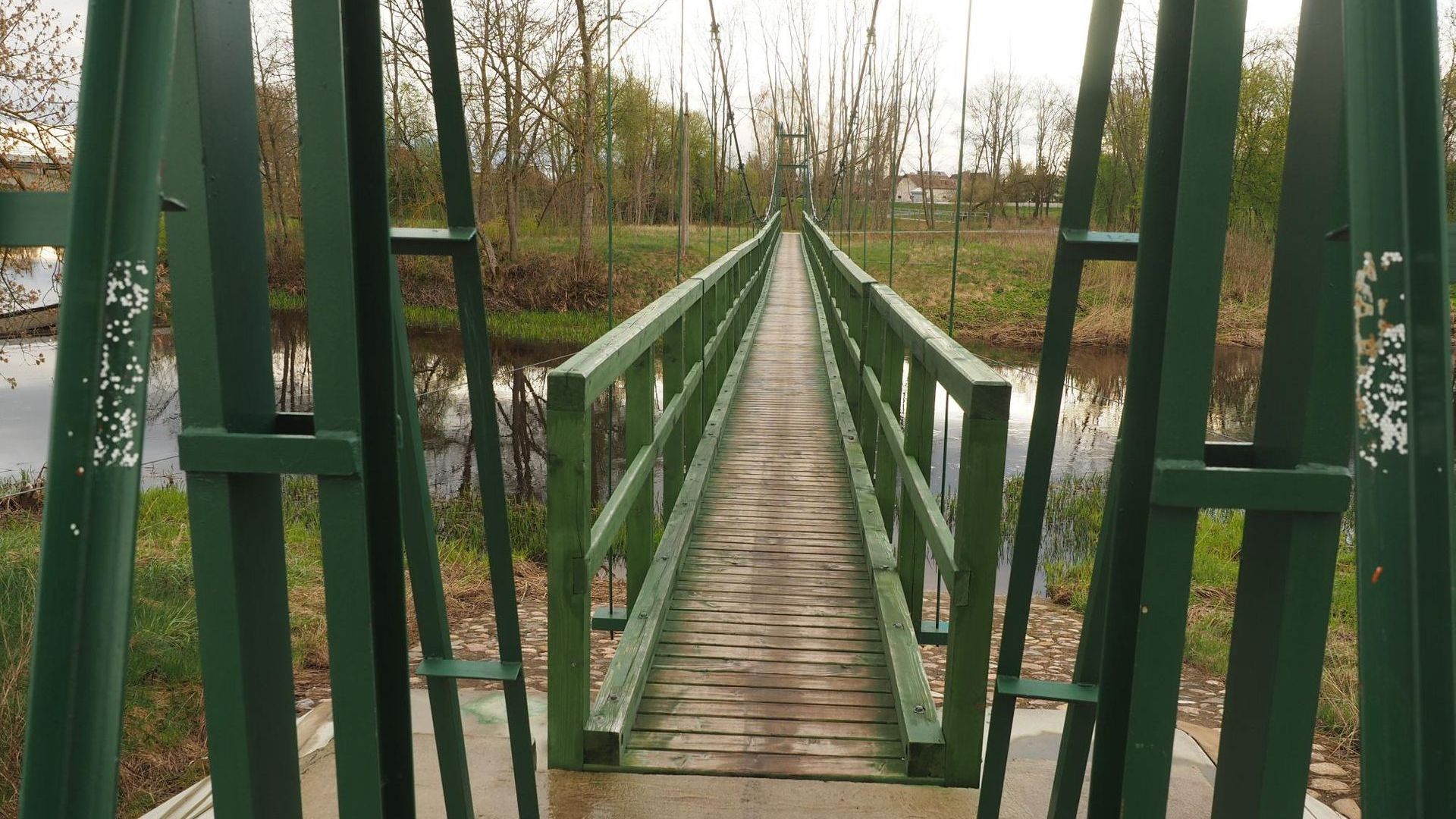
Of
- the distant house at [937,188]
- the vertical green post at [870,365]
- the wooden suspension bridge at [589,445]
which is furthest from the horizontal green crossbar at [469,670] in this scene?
the distant house at [937,188]

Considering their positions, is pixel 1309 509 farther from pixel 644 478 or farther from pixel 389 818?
pixel 644 478

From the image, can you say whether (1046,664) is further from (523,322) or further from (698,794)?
(523,322)

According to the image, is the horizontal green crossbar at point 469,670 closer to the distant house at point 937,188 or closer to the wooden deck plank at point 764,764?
the wooden deck plank at point 764,764

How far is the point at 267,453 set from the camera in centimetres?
119

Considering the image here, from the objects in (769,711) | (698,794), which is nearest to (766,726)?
(769,711)

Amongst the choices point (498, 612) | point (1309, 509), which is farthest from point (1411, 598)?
point (498, 612)

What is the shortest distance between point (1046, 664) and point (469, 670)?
4.03 meters

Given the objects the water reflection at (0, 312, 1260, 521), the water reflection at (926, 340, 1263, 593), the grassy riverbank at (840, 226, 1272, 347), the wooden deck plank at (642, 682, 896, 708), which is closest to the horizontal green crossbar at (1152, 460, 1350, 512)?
the wooden deck plank at (642, 682, 896, 708)

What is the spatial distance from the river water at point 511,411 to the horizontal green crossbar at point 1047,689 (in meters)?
6.06

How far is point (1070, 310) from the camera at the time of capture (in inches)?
74.7

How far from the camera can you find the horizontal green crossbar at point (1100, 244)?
180 centimetres

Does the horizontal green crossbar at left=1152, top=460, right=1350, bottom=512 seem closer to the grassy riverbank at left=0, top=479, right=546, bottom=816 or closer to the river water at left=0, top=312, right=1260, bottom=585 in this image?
the grassy riverbank at left=0, top=479, right=546, bottom=816

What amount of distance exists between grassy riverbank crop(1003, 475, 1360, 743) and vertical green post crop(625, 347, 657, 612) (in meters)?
1.46

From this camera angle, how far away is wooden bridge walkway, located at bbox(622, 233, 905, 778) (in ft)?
8.17
